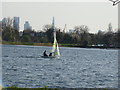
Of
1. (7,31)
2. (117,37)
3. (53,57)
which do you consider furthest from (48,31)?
(53,57)

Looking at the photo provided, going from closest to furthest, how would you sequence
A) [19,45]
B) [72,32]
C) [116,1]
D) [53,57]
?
1. [116,1]
2. [53,57]
3. [72,32]
4. [19,45]

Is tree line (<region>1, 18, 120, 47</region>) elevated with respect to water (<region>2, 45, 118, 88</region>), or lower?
elevated

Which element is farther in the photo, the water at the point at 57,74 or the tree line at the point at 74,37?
the tree line at the point at 74,37

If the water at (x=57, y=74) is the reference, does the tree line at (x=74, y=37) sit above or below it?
above

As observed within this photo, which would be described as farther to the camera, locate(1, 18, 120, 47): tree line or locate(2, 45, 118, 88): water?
locate(1, 18, 120, 47): tree line

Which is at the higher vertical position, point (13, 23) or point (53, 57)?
point (13, 23)

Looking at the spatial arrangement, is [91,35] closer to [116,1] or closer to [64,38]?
[64,38]

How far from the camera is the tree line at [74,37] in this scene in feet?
298

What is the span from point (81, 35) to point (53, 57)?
170ft

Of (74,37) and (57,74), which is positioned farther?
(74,37)

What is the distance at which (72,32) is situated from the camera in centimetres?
9831

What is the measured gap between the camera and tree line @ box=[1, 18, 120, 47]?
9069cm

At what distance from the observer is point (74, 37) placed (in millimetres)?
95812

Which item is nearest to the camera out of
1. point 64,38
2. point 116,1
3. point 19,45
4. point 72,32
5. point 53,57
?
point 116,1
